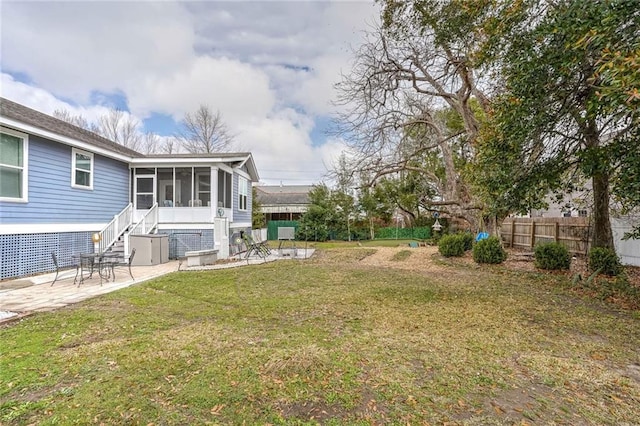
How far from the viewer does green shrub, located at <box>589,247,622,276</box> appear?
8781mm

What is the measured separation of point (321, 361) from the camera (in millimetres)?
3504

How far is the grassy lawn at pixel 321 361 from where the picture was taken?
2.63 meters

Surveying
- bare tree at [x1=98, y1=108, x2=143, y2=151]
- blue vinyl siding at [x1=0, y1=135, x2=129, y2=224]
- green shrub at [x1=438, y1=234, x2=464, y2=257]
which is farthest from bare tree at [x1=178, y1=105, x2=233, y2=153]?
green shrub at [x1=438, y1=234, x2=464, y2=257]

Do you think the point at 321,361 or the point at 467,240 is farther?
A: the point at 467,240

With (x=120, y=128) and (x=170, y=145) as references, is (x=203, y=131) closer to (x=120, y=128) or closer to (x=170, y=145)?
(x=170, y=145)

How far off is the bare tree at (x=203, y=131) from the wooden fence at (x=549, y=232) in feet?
80.4

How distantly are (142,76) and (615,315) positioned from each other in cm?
1717

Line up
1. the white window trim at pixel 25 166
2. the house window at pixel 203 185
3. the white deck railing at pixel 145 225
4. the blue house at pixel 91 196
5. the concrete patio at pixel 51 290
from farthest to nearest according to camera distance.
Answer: the house window at pixel 203 185 → the white deck railing at pixel 145 225 → the white window trim at pixel 25 166 → the blue house at pixel 91 196 → the concrete patio at pixel 51 290

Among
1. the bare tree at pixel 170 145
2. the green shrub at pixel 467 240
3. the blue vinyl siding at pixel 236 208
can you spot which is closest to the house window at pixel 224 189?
the blue vinyl siding at pixel 236 208

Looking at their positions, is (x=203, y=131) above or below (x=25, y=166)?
above

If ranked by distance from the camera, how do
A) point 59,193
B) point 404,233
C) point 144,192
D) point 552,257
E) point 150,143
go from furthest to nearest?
point 150,143 → point 404,233 → point 144,192 → point 552,257 → point 59,193

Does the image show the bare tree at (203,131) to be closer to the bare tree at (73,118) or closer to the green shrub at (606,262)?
the bare tree at (73,118)

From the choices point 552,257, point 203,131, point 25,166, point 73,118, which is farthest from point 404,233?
point 73,118

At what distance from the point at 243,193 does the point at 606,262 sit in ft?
48.2
